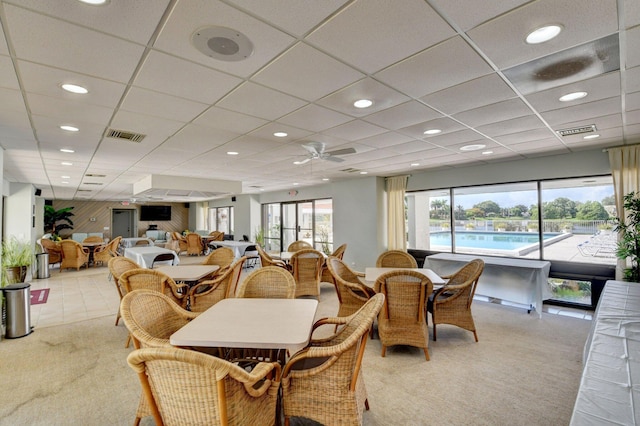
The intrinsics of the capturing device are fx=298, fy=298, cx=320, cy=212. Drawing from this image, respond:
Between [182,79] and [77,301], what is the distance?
535cm

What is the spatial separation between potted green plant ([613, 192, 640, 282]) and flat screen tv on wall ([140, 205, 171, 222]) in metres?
18.0

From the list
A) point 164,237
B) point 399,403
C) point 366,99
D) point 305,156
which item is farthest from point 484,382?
point 164,237

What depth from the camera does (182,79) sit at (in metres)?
2.32

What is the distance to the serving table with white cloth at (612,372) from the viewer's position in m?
1.26

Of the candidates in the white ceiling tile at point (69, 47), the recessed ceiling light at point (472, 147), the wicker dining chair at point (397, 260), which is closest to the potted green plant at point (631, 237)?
the recessed ceiling light at point (472, 147)

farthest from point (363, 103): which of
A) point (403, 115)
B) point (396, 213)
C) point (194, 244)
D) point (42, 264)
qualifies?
point (194, 244)

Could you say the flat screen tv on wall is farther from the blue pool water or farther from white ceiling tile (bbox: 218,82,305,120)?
white ceiling tile (bbox: 218,82,305,120)

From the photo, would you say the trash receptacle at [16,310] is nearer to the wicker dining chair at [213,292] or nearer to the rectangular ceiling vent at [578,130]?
the wicker dining chair at [213,292]

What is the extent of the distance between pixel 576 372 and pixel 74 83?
202 inches

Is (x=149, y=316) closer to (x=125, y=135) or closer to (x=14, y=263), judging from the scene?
(x=125, y=135)

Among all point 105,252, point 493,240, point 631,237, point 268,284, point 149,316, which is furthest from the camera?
point 105,252

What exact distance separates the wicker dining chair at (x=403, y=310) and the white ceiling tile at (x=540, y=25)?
2.03 meters

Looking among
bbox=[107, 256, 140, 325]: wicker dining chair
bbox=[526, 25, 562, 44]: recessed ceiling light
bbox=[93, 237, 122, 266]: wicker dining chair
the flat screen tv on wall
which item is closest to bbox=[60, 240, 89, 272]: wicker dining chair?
bbox=[93, 237, 122, 266]: wicker dining chair

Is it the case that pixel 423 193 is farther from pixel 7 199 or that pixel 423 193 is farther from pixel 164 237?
pixel 164 237
